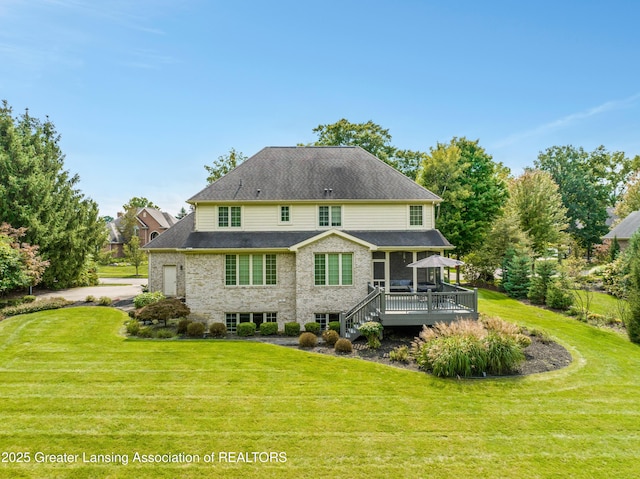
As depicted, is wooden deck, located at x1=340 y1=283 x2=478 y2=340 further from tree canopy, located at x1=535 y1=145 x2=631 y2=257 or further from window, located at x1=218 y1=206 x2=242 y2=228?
tree canopy, located at x1=535 y1=145 x2=631 y2=257

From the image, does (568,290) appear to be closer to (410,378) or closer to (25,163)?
(410,378)

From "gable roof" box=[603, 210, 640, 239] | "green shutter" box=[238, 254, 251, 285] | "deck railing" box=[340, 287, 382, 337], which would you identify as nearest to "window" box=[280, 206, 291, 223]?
"green shutter" box=[238, 254, 251, 285]

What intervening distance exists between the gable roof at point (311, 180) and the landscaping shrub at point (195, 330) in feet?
23.3

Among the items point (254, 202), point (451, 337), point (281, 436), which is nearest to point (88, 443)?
point (281, 436)

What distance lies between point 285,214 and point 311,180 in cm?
297

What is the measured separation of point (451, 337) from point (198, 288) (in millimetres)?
13291

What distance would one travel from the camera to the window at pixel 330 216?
21.1m

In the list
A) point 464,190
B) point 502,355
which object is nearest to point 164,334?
point 502,355

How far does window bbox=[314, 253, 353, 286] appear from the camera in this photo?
61.6 ft

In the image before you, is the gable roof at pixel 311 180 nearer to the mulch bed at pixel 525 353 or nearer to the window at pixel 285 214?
the window at pixel 285 214

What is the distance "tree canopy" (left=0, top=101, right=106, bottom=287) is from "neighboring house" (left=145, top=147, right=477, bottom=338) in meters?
18.0

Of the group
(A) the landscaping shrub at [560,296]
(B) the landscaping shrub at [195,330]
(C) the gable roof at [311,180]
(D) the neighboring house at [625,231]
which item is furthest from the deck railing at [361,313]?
(D) the neighboring house at [625,231]

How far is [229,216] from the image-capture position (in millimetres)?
20844

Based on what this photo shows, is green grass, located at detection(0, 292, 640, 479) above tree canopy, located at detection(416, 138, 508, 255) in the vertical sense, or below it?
below
